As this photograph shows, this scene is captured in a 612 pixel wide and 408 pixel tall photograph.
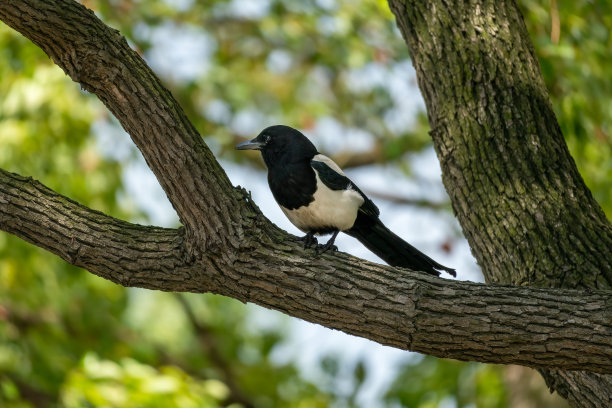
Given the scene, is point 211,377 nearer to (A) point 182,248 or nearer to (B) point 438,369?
(B) point 438,369

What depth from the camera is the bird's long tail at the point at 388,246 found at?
14.3 ft

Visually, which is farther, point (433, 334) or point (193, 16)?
point (193, 16)

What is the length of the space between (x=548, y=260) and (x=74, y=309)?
5158 mm

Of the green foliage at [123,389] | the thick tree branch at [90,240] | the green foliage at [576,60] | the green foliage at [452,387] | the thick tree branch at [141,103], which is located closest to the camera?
Answer: the thick tree branch at [141,103]

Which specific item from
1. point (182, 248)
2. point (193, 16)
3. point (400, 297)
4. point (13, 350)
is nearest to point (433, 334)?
point (400, 297)

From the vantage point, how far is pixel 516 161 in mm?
3564

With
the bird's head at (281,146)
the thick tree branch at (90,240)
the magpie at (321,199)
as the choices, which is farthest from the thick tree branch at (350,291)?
the bird's head at (281,146)

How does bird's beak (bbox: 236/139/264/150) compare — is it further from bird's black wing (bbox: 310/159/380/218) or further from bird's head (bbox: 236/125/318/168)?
bird's black wing (bbox: 310/159/380/218)

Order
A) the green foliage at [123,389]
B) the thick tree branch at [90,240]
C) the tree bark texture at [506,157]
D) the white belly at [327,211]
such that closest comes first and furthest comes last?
the thick tree branch at [90,240]
the tree bark texture at [506,157]
the white belly at [327,211]
the green foliage at [123,389]

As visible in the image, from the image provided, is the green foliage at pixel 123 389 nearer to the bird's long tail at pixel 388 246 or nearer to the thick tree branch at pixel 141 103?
the bird's long tail at pixel 388 246

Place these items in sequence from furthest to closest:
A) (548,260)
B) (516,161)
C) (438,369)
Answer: (438,369), (516,161), (548,260)

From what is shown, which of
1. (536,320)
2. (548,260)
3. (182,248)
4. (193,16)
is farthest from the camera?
(193,16)

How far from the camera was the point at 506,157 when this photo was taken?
3576mm

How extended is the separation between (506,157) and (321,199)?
3.71ft
